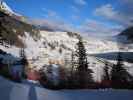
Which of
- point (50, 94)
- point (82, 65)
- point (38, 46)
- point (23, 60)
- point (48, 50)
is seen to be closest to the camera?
point (50, 94)

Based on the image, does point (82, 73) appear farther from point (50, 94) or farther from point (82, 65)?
point (50, 94)

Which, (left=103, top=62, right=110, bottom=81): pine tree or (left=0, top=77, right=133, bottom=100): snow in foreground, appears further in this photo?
(left=103, top=62, right=110, bottom=81): pine tree

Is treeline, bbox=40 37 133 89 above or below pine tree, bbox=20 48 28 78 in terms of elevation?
below

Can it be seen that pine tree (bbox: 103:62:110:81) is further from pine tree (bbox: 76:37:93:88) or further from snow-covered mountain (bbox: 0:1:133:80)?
pine tree (bbox: 76:37:93:88)

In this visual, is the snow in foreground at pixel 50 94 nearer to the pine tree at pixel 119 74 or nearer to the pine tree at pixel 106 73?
the pine tree at pixel 119 74

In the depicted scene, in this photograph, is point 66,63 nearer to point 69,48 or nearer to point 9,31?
point 69,48

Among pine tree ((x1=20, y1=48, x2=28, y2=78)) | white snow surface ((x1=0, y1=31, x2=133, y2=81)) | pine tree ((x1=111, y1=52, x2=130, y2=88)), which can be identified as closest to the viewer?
pine tree ((x1=111, y1=52, x2=130, y2=88))

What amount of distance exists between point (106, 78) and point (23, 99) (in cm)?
903

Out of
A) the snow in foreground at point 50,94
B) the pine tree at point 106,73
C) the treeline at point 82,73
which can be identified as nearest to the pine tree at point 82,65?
the treeline at point 82,73

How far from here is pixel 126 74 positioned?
14922 millimetres

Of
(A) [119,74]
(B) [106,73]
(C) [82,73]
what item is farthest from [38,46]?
(A) [119,74]

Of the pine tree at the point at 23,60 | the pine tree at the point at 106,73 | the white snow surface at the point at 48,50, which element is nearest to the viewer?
the pine tree at the point at 106,73

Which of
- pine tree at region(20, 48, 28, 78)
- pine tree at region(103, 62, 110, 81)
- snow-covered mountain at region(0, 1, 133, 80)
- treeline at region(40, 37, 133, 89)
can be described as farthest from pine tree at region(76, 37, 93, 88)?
pine tree at region(20, 48, 28, 78)

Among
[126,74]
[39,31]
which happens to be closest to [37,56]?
[39,31]
